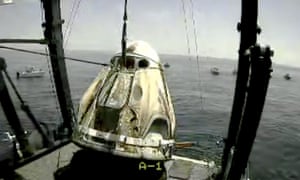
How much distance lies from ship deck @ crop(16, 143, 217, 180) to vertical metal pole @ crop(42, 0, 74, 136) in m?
2.65

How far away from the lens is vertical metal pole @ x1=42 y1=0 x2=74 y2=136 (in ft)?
44.7

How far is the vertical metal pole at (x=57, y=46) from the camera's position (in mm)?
13625

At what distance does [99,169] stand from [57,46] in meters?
5.67

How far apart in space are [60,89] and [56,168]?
343 centimetres

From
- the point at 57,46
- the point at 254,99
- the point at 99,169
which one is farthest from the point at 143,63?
the point at 57,46

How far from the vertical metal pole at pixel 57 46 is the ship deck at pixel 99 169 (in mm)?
2647

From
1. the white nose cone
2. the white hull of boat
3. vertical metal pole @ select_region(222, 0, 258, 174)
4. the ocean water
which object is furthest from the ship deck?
the white hull of boat

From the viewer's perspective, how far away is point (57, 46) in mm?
13938

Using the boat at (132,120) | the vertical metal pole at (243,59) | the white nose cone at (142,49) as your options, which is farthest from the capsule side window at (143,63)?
the vertical metal pole at (243,59)

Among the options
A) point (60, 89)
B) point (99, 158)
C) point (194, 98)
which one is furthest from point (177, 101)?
point (99, 158)

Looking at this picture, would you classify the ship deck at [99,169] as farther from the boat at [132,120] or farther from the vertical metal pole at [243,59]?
the vertical metal pole at [243,59]

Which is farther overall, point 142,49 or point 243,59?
point 142,49

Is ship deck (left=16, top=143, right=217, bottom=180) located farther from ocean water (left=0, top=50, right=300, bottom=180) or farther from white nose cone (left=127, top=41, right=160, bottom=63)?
ocean water (left=0, top=50, right=300, bottom=180)

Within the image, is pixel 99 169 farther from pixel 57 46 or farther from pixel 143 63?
pixel 57 46
